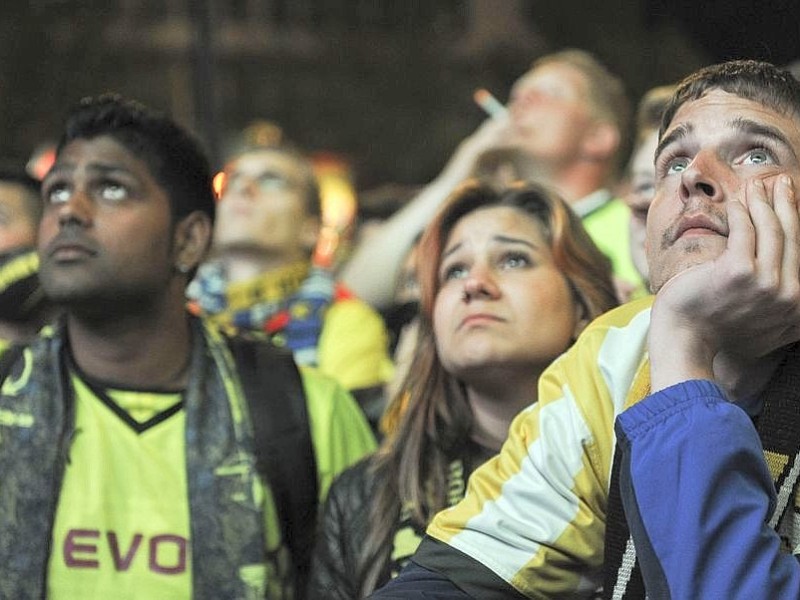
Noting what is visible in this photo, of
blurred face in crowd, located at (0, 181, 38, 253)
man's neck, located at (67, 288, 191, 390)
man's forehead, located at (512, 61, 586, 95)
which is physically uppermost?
man's forehead, located at (512, 61, 586, 95)

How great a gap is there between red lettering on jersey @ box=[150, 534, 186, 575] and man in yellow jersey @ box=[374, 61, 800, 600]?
1.22 metres

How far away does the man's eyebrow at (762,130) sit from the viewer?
8.45ft

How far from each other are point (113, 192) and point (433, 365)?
967 mm

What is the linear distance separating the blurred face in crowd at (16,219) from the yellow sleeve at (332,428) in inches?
67.5

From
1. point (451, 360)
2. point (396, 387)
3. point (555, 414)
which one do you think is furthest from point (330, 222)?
point (555, 414)

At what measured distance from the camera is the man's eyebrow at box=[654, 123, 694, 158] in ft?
8.66

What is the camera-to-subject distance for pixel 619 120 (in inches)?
218

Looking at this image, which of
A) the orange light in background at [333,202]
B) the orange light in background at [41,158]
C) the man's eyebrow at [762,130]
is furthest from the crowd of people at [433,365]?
the orange light in background at [41,158]

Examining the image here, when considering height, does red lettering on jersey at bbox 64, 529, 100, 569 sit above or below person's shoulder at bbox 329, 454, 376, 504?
below

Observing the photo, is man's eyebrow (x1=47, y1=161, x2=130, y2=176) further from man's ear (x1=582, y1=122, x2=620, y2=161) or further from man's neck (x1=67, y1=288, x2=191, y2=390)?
man's ear (x1=582, y1=122, x2=620, y2=161)

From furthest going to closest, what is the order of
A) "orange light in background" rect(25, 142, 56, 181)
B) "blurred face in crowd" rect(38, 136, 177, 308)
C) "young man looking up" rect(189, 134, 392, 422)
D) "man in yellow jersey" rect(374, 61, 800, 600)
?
"orange light in background" rect(25, 142, 56, 181) < "young man looking up" rect(189, 134, 392, 422) < "blurred face in crowd" rect(38, 136, 177, 308) < "man in yellow jersey" rect(374, 61, 800, 600)

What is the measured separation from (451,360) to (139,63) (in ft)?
23.6

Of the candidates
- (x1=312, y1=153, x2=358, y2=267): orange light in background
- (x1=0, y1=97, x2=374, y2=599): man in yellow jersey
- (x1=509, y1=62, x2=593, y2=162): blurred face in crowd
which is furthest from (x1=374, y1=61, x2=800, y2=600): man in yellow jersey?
(x1=312, y1=153, x2=358, y2=267): orange light in background

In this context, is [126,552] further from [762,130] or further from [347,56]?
Answer: [347,56]
